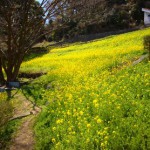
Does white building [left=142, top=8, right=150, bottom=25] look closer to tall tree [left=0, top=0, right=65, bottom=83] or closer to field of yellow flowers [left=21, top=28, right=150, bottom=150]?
tall tree [left=0, top=0, right=65, bottom=83]

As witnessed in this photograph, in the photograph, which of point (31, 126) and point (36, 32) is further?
point (36, 32)

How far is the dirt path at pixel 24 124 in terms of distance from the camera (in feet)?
24.3

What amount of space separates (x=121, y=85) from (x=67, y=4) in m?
6.71

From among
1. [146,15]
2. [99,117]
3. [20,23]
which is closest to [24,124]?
[99,117]

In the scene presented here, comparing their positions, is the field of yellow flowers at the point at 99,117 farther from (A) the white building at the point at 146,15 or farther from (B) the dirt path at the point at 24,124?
(A) the white building at the point at 146,15

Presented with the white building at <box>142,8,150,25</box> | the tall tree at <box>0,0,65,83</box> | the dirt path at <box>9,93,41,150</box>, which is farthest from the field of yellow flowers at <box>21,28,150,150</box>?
the white building at <box>142,8,150,25</box>

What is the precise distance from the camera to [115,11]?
1689 inches

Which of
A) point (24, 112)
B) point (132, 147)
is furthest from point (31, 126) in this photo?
point (132, 147)

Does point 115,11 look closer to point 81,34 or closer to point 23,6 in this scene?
point 81,34

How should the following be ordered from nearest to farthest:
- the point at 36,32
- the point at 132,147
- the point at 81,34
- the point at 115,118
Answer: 1. the point at 132,147
2. the point at 115,118
3. the point at 36,32
4. the point at 81,34

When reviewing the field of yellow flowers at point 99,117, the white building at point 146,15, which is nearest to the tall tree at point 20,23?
the field of yellow flowers at point 99,117

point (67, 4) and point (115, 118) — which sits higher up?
point (67, 4)

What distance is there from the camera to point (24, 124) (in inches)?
344

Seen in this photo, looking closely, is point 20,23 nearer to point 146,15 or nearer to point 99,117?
point 99,117
